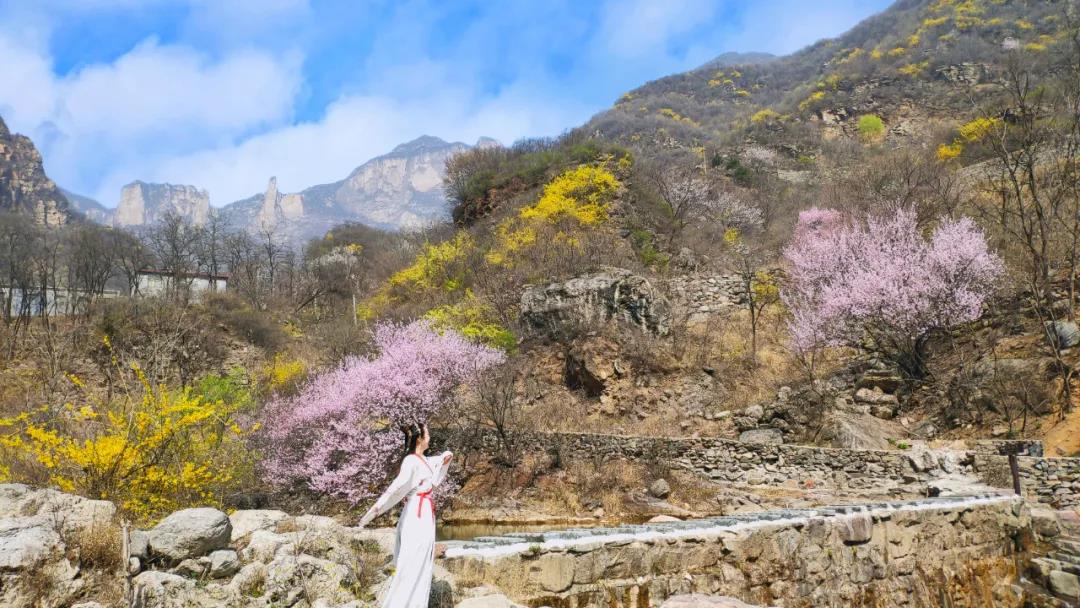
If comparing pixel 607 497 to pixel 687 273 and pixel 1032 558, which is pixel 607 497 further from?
pixel 687 273

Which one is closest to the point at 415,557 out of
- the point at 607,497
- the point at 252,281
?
the point at 607,497

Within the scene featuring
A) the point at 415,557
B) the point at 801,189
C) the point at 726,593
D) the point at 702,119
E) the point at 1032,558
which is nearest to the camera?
the point at 415,557

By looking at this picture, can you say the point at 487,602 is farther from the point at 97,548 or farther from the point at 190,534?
the point at 97,548

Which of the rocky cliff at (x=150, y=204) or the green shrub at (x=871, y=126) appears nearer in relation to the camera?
the green shrub at (x=871, y=126)

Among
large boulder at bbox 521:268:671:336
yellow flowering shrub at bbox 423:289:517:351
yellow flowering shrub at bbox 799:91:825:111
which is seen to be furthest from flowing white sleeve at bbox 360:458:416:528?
yellow flowering shrub at bbox 799:91:825:111

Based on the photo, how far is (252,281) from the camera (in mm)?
37938

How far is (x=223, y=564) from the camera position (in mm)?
4949

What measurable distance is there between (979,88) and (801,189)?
2037cm

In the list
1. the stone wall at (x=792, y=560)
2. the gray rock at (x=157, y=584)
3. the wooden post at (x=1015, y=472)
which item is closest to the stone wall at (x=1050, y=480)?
the wooden post at (x=1015, y=472)

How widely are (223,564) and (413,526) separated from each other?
196 cm

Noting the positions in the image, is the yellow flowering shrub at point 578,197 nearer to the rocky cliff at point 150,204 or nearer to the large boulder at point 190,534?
the large boulder at point 190,534

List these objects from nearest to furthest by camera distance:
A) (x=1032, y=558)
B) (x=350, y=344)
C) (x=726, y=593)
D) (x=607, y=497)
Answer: (x=726, y=593) < (x=1032, y=558) < (x=607, y=497) < (x=350, y=344)

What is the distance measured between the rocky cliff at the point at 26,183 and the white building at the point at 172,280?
48.3 metres

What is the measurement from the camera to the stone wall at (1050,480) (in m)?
9.69
